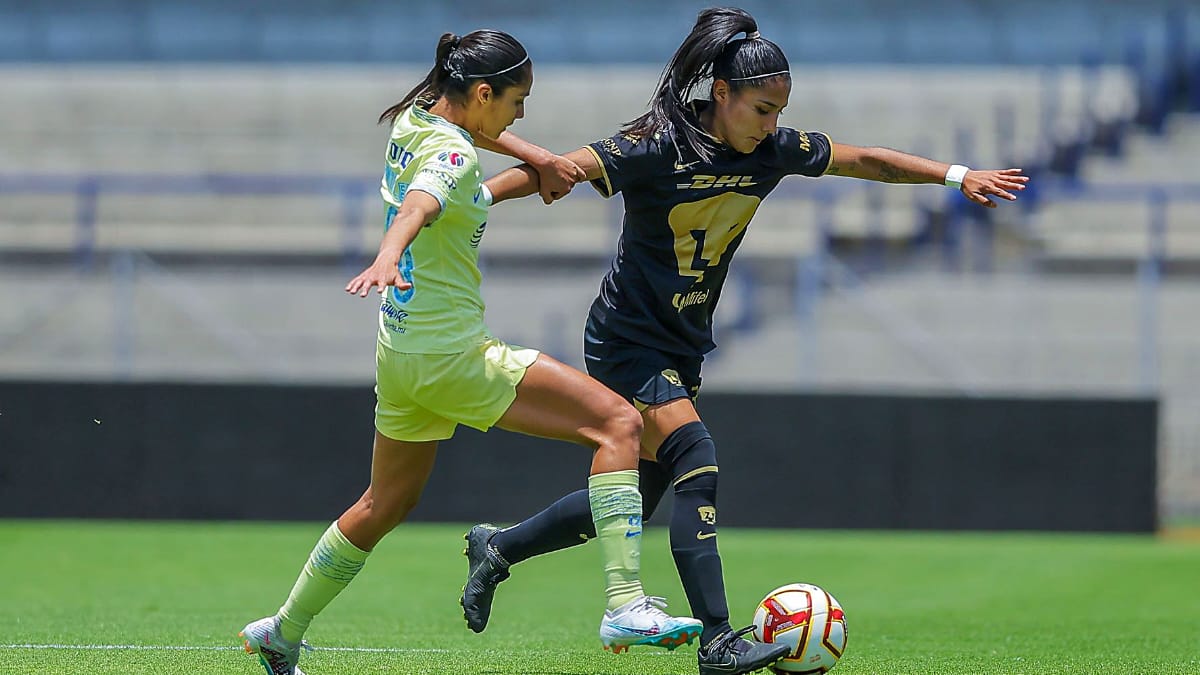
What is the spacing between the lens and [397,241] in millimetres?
4371

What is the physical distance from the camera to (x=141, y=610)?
768 centimetres

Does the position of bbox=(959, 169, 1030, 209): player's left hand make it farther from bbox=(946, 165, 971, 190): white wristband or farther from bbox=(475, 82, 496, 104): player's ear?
bbox=(475, 82, 496, 104): player's ear

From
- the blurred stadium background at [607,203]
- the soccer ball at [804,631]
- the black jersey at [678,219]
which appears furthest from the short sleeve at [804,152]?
the blurred stadium background at [607,203]

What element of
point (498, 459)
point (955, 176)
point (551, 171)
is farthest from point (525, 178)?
point (498, 459)

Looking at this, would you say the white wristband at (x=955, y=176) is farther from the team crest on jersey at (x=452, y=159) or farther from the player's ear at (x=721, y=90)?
the team crest on jersey at (x=452, y=159)

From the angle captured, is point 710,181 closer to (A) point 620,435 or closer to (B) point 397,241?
(A) point 620,435

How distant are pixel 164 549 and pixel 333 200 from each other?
6.08 m

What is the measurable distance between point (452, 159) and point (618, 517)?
1.18 metres

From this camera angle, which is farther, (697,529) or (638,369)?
(638,369)

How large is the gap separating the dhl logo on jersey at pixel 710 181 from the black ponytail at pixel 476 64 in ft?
2.33

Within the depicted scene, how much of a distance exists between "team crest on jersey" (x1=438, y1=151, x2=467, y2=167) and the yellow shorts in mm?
552

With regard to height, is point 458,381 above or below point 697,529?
above

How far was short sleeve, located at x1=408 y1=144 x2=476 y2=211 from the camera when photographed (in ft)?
15.2

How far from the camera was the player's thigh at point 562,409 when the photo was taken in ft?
16.1
